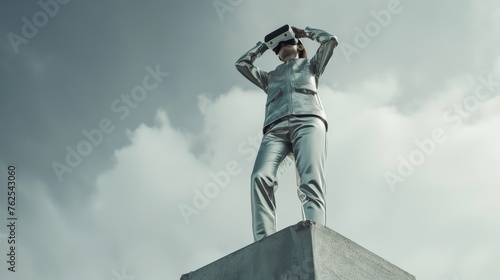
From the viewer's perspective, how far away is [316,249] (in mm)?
5031

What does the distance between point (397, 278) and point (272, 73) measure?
3.10 m

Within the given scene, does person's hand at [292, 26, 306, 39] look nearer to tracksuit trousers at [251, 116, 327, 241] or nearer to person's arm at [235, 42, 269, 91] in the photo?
person's arm at [235, 42, 269, 91]

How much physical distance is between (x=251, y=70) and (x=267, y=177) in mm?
1864

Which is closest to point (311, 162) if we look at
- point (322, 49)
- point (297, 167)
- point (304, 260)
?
point (297, 167)

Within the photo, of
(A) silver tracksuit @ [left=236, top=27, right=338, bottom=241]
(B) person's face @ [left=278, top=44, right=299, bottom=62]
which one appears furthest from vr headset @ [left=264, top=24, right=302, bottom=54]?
(A) silver tracksuit @ [left=236, top=27, right=338, bottom=241]

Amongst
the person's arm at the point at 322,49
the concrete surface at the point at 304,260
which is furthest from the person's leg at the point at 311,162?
the person's arm at the point at 322,49

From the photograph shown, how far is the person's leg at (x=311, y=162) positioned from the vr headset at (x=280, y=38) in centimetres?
137

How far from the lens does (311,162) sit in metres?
6.32

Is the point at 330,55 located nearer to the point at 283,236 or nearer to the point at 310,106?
the point at 310,106

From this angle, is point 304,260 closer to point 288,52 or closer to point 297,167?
point 297,167

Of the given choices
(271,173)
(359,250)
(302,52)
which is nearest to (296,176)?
(271,173)

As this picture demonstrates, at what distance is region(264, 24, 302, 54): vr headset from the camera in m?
7.56

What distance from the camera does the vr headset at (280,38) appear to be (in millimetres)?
7562

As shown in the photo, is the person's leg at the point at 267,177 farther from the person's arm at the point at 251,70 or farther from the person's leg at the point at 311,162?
the person's arm at the point at 251,70
